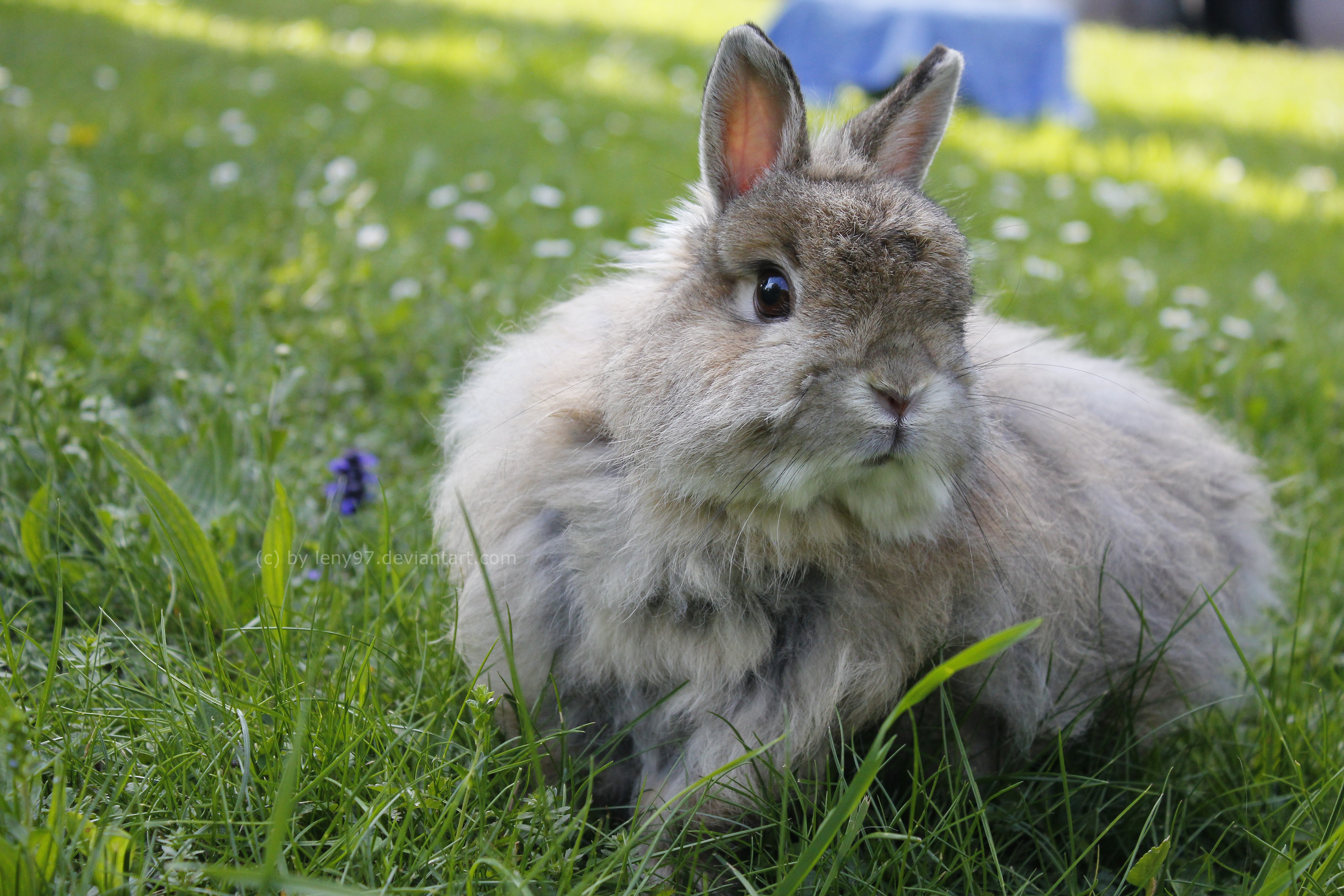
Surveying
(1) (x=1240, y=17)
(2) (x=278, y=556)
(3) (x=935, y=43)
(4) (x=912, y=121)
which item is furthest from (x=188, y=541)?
(1) (x=1240, y=17)

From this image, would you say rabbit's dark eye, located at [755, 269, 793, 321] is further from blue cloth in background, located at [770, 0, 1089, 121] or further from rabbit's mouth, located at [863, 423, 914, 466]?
blue cloth in background, located at [770, 0, 1089, 121]

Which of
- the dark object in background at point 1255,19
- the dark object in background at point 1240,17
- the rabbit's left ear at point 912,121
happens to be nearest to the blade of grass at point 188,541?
the rabbit's left ear at point 912,121

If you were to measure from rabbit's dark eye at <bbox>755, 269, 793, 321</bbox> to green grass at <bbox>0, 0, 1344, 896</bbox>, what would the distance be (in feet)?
2.17

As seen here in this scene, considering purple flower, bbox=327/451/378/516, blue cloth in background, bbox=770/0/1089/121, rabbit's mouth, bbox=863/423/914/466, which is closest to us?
rabbit's mouth, bbox=863/423/914/466

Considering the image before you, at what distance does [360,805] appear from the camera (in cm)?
162

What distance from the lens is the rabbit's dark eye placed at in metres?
1.76

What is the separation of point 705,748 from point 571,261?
2656 mm

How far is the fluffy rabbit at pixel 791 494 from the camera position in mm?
1676

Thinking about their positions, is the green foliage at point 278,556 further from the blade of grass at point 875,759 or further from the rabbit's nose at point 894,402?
the rabbit's nose at point 894,402

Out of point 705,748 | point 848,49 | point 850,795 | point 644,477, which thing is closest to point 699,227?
point 644,477

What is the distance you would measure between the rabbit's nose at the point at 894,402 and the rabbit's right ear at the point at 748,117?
1.72 ft

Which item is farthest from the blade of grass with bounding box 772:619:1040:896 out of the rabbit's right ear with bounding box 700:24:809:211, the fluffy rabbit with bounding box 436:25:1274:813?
the rabbit's right ear with bounding box 700:24:809:211

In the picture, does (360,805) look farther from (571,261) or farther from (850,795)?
(571,261)

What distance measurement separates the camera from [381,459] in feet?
9.43
